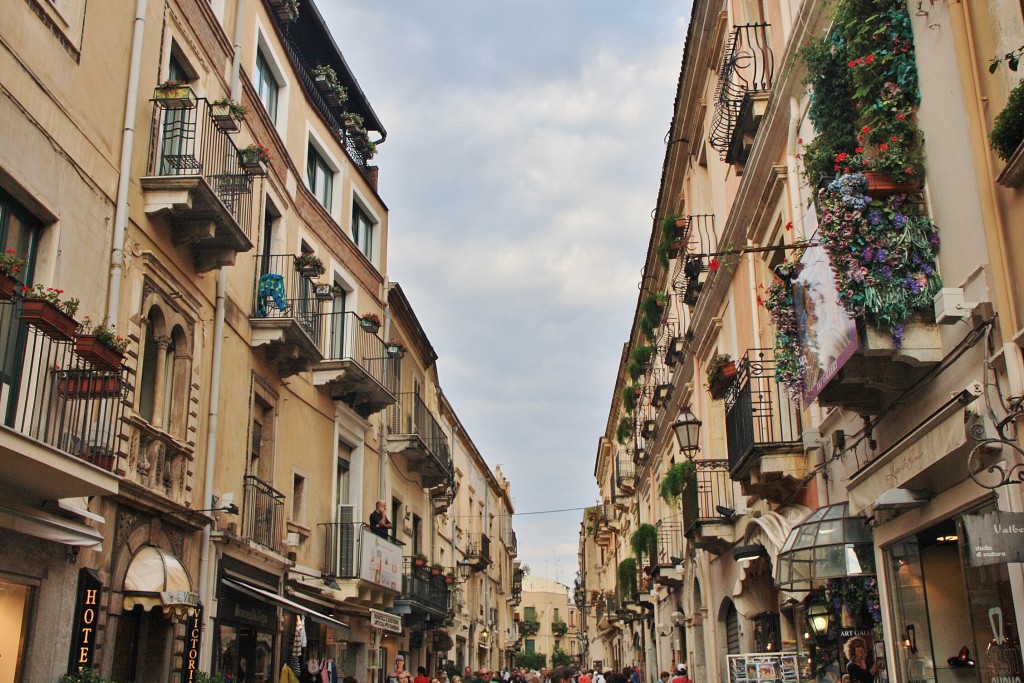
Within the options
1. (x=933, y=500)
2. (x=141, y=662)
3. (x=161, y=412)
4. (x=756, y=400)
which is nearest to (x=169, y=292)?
(x=161, y=412)

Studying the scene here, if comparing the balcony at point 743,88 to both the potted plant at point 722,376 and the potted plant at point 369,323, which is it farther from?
the potted plant at point 369,323

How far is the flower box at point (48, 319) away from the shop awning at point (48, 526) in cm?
150

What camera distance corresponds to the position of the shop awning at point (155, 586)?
1141 centimetres

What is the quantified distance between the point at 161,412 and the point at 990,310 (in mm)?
9579

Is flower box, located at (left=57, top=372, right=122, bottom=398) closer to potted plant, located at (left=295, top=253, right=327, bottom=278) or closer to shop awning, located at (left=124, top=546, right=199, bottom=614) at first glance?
shop awning, located at (left=124, top=546, right=199, bottom=614)

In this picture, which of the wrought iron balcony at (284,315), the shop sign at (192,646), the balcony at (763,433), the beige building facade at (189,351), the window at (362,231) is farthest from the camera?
the window at (362,231)

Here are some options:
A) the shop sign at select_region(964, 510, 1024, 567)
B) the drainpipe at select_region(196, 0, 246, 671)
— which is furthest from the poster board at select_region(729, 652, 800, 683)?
the drainpipe at select_region(196, 0, 246, 671)

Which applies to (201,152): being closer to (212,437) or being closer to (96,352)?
(212,437)

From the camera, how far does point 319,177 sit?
21.0 metres

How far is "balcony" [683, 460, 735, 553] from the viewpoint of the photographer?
18.0m

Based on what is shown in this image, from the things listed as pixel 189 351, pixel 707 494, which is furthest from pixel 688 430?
pixel 189 351

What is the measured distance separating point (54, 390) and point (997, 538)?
7782 mm

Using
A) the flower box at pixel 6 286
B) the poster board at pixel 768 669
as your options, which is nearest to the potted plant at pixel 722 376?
the poster board at pixel 768 669

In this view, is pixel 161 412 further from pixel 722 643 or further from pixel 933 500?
pixel 722 643
